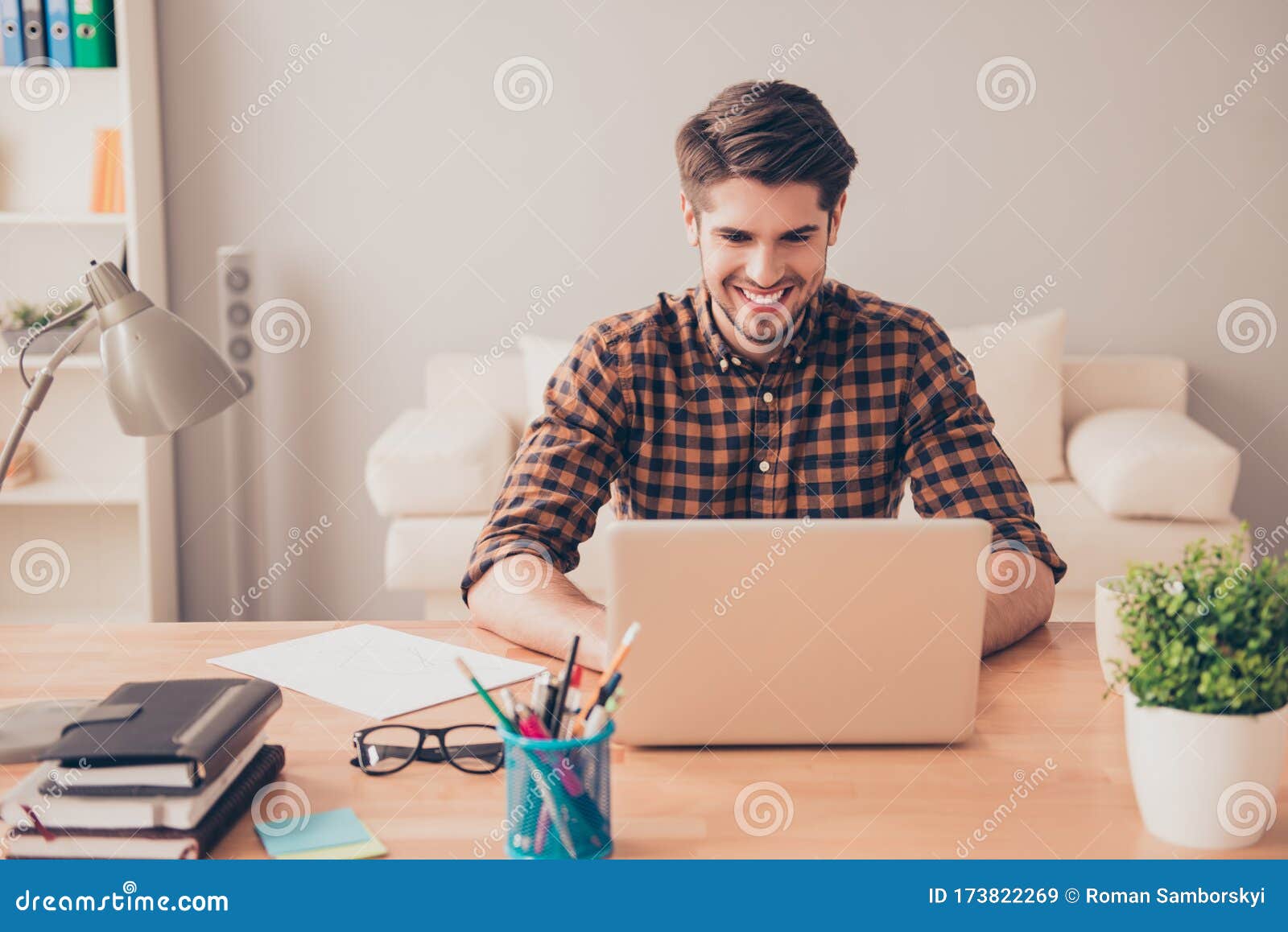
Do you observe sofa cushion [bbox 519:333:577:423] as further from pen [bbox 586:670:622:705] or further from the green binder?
pen [bbox 586:670:622:705]

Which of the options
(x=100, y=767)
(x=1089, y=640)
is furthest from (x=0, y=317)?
(x=1089, y=640)

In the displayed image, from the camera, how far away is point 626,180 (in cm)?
325

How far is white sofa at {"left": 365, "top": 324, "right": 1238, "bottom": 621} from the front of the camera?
267cm

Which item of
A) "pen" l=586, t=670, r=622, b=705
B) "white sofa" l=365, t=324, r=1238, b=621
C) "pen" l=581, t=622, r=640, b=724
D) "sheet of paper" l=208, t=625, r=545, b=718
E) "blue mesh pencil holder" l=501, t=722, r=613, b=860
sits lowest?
"white sofa" l=365, t=324, r=1238, b=621

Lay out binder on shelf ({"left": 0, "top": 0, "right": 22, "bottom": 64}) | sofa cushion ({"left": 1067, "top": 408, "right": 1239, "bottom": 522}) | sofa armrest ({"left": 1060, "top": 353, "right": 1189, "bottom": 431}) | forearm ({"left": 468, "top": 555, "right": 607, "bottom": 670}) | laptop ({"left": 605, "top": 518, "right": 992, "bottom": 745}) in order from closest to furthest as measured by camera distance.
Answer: laptop ({"left": 605, "top": 518, "right": 992, "bottom": 745}) → forearm ({"left": 468, "top": 555, "right": 607, "bottom": 670}) → sofa cushion ({"left": 1067, "top": 408, "right": 1239, "bottom": 522}) → binder on shelf ({"left": 0, "top": 0, "right": 22, "bottom": 64}) → sofa armrest ({"left": 1060, "top": 353, "right": 1189, "bottom": 431})

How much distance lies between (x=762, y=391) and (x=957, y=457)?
0.94 ft

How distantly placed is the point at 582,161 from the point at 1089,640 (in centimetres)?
228

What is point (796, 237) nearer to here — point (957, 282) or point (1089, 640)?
point (1089, 640)

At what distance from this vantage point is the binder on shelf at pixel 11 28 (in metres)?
2.86

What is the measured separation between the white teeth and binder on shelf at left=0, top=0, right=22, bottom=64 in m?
2.28

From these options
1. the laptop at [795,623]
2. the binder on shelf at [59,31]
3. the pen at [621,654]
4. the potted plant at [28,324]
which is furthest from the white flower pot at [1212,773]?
the binder on shelf at [59,31]

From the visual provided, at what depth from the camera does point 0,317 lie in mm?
3012

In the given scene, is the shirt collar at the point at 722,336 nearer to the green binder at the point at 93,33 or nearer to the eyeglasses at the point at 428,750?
the eyeglasses at the point at 428,750

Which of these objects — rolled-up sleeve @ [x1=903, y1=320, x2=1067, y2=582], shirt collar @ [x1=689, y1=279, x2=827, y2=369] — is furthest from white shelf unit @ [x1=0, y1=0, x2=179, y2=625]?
rolled-up sleeve @ [x1=903, y1=320, x2=1067, y2=582]
